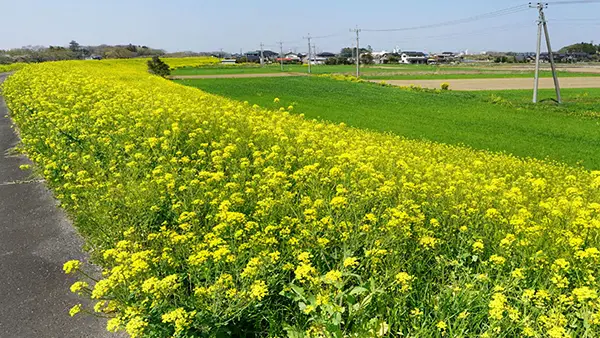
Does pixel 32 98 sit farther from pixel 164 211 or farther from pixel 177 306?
pixel 177 306

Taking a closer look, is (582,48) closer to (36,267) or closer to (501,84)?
(501,84)

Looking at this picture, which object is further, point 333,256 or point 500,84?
point 500,84

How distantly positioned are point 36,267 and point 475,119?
2058 centimetres

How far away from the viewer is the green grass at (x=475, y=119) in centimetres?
1478

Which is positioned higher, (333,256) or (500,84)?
(500,84)

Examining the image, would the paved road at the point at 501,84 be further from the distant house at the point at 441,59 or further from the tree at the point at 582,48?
the tree at the point at 582,48

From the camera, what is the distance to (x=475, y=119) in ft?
68.8

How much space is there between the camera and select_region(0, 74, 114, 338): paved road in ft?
11.6

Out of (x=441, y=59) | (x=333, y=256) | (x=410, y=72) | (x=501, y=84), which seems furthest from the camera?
(x=441, y=59)

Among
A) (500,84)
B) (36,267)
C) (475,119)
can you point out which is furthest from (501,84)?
(36,267)

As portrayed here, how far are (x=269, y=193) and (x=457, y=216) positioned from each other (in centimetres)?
175

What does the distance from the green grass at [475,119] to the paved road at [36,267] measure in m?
7.60

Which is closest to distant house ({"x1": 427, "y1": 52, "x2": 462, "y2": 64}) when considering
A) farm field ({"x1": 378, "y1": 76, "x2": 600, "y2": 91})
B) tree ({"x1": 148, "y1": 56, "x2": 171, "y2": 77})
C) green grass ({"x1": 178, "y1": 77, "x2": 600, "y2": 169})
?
farm field ({"x1": 378, "y1": 76, "x2": 600, "y2": 91})

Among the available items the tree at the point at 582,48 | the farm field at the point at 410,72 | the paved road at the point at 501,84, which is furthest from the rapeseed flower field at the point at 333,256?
the tree at the point at 582,48
